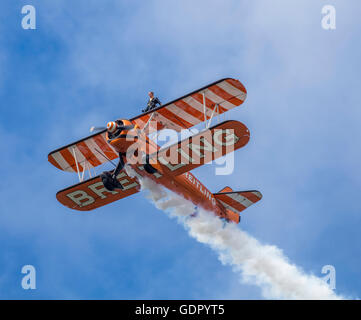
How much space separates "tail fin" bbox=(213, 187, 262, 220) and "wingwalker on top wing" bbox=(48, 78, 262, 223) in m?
0.04

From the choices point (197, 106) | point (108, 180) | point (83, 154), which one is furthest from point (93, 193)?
point (197, 106)

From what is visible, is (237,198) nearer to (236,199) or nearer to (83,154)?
(236,199)

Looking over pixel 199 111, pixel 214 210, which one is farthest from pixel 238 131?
pixel 214 210

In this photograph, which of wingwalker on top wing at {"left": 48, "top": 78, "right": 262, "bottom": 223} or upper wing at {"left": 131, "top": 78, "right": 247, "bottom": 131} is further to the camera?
upper wing at {"left": 131, "top": 78, "right": 247, "bottom": 131}

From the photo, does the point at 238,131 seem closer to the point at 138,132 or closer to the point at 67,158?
the point at 138,132

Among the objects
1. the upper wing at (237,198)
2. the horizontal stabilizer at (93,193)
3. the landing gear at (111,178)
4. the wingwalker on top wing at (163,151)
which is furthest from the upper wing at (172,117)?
the upper wing at (237,198)

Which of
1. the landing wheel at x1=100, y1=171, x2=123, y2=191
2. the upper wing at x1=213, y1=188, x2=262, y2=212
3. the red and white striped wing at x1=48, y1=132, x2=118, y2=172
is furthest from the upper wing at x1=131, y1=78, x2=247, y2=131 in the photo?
the upper wing at x1=213, y1=188, x2=262, y2=212

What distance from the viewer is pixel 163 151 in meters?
21.6

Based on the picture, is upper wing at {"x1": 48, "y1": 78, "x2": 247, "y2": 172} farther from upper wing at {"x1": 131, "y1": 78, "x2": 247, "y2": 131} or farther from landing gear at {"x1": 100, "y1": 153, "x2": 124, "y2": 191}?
landing gear at {"x1": 100, "y1": 153, "x2": 124, "y2": 191}

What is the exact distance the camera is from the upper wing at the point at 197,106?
21.8 metres

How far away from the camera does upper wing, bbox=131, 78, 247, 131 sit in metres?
21.8

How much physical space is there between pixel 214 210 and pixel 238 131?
4.94 meters

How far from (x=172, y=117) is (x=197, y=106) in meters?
0.96
